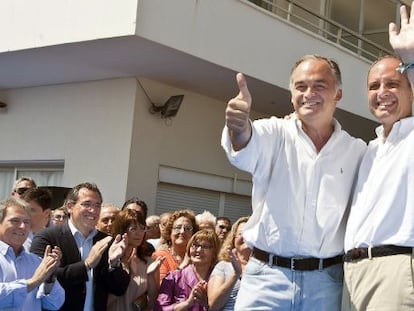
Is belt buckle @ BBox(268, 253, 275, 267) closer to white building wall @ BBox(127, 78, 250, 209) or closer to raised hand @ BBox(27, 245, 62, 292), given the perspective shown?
raised hand @ BBox(27, 245, 62, 292)

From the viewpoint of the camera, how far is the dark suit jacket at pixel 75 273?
4547mm

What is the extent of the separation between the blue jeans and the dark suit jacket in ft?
6.56

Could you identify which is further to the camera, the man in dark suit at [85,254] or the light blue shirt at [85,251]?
the light blue shirt at [85,251]

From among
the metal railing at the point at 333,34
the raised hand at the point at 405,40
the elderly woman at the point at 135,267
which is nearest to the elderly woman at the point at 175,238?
the elderly woman at the point at 135,267

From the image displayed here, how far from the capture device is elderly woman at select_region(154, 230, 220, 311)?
4879 mm

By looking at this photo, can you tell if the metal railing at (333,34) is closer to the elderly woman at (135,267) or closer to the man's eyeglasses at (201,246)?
the elderly woman at (135,267)

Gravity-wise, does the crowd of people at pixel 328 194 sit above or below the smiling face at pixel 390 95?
below

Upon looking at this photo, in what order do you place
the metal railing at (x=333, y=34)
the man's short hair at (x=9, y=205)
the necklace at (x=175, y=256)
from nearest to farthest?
the man's short hair at (x=9, y=205), the necklace at (x=175, y=256), the metal railing at (x=333, y=34)

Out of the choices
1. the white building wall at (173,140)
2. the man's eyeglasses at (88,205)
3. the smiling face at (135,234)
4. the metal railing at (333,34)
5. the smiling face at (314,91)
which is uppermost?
the metal railing at (333,34)

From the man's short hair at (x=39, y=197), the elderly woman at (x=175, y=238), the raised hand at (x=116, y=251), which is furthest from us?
the elderly woman at (x=175, y=238)

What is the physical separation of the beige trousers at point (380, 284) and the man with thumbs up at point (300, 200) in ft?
0.37

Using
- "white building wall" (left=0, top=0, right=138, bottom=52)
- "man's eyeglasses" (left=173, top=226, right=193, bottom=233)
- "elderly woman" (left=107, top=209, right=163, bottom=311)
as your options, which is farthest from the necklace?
"white building wall" (left=0, top=0, right=138, bottom=52)

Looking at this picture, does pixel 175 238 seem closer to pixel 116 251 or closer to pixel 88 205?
pixel 116 251

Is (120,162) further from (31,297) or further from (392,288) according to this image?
(392,288)
